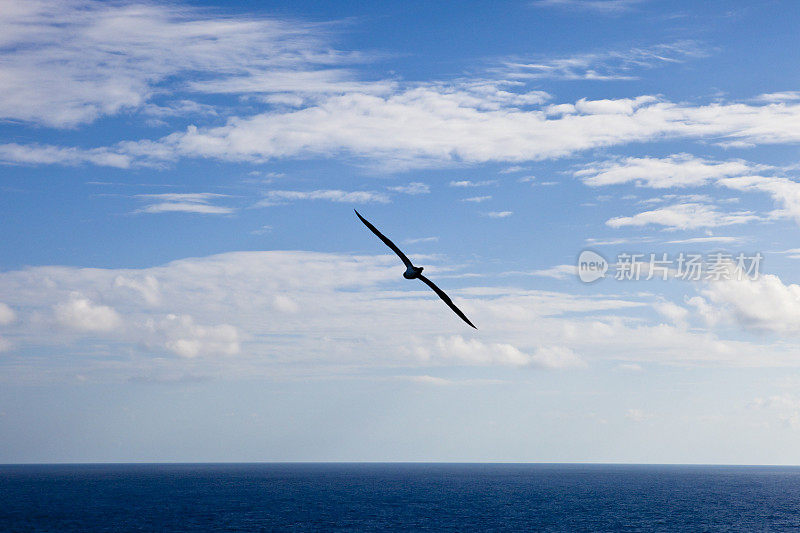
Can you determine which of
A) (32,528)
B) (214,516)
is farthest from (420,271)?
(214,516)

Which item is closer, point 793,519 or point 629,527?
point 629,527

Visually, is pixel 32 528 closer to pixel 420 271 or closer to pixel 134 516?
pixel 134 516

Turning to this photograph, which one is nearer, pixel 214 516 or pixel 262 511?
pixel 214 516

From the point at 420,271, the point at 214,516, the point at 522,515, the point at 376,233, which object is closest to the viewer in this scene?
the point at 376,233

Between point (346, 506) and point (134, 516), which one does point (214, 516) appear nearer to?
point (134, 516)

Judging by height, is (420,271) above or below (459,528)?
above

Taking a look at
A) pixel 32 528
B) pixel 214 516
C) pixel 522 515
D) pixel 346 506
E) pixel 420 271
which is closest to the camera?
pixel 420 271

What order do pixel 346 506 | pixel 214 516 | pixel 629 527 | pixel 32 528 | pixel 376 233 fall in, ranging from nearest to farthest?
1. pixel 376 233
2. pixel 32 528
3. pixel 629 527
4. pixel 214 516
5. pixel 346 506

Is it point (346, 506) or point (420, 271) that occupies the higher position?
point (420, 271)

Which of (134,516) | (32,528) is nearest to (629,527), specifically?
(134,516)
